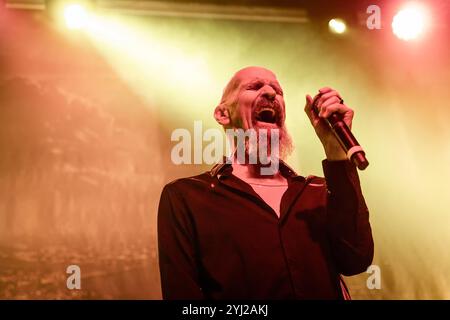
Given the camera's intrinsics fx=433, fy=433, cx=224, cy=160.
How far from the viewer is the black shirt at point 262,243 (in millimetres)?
1214

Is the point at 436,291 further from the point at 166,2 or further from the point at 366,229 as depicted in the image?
the point at 166,2

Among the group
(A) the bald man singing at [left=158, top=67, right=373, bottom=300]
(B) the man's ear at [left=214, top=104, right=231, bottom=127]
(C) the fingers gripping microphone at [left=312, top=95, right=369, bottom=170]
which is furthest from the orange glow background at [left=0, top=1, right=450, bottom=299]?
(C) the fingers gripping microphone at [left=312, top=95, right=369, bottom=170]

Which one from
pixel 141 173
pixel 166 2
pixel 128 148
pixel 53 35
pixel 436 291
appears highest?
pixel 166 2

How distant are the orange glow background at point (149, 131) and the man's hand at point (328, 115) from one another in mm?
677

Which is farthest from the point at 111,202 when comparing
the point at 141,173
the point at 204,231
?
the point at 204,231

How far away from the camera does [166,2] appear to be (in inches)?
85.4

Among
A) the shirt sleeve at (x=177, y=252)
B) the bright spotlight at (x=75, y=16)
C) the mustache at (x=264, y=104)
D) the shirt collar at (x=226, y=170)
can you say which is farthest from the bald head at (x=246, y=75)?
the bright spotlight at (x=75, y=16)

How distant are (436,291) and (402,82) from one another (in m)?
1.00

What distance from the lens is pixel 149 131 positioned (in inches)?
76.8

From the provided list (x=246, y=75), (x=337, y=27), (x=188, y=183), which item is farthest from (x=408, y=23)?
(x=188, y=183)

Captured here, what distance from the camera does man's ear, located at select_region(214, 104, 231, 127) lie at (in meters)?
1.60

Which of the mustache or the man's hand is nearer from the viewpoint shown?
A: the man's hand

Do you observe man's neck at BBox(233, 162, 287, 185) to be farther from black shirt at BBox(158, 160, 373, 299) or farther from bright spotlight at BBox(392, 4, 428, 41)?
bright spotlight at BBox(392, 4, 428, 41)

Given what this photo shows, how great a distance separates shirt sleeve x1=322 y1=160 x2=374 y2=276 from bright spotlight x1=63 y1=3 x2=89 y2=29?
1497mm
